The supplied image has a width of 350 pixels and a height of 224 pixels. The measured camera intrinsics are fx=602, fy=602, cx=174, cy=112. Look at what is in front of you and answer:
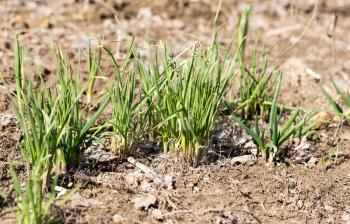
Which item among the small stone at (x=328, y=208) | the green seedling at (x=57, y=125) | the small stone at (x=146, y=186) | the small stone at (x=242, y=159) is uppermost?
the green seedling at (x=57, y=125)

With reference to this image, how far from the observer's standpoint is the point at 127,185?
2820mm

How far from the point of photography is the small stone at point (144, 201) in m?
2.65

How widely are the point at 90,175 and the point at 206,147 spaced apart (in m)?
0.60

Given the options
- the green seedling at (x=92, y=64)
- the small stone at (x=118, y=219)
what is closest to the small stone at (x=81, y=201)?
the small stone at (x=118, y=219)

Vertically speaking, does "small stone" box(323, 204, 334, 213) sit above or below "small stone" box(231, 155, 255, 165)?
below

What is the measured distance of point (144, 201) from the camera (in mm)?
2668

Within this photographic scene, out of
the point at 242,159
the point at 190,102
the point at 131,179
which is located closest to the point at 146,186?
the point at 131,179

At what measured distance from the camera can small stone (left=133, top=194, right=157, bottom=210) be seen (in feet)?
8.68

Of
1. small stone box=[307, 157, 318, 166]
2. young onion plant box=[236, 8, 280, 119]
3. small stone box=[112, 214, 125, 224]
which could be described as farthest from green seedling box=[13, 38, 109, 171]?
small stone box=[307, 157, 318, 166]

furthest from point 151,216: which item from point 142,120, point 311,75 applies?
point 311,75

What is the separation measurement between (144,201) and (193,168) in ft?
1.39

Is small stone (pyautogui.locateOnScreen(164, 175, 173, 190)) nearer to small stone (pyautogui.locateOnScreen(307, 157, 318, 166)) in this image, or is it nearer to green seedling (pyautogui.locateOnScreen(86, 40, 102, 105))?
green seedling (pyautogui.locateOnScreen(86, 40, 102, 105))

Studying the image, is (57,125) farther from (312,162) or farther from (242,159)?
(312,162)

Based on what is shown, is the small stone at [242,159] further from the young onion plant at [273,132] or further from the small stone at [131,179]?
the small stone at [131,179]
